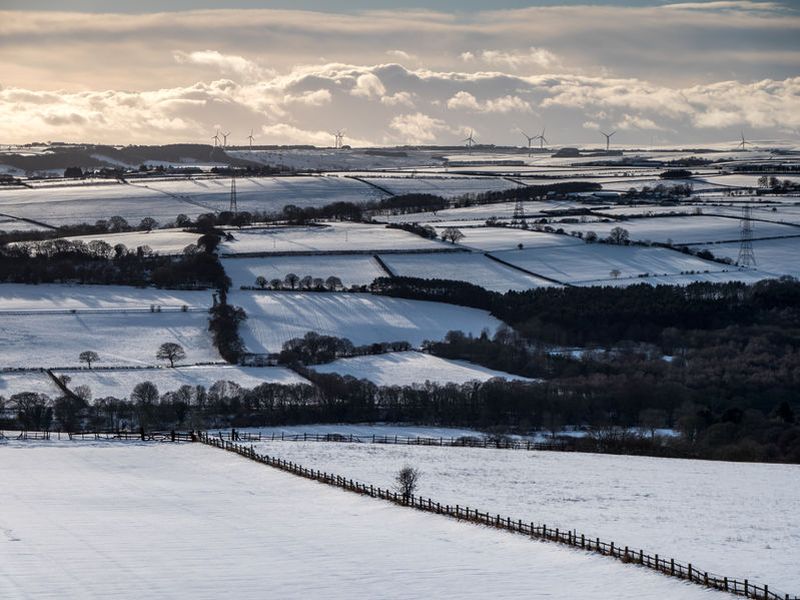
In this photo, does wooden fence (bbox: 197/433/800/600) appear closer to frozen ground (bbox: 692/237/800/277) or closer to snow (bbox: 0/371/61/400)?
snow (bbox: 0/371/61/400)

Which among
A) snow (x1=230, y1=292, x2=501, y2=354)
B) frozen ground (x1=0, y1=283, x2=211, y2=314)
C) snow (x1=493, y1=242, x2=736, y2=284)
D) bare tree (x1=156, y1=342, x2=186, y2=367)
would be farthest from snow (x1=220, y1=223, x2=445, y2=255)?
bare tree (x1=156, y1=342, x2=186, y2=367)

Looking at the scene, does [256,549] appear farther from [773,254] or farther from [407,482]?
[773,254]

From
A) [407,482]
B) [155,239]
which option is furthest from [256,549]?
[155,239]

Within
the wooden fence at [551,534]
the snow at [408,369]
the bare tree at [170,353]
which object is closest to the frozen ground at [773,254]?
the snow at [408,369]

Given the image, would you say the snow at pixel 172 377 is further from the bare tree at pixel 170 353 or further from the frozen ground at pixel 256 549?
the frozen ground at pixel 256 549

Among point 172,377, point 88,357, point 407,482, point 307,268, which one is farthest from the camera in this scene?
point 307,268

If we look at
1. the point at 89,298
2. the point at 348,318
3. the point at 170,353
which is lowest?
the point at 170,353
